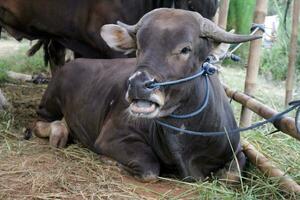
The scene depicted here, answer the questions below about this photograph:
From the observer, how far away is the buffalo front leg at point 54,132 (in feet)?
14.0

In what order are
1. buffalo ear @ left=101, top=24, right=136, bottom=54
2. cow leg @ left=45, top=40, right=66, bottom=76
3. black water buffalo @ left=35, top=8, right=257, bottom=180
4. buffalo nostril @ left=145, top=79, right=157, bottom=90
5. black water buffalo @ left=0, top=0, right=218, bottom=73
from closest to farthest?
buffalo nostril @ left=145, top=79, right=157, bottom=90, black water buffalo @ left=35, top=8, right=257, bottom=180, buffalo ear @ left=101, top=24, right=136, bottom=54, black water buffalo @ left=0, top=0, right=218, bottom=73, cow leg @ left=45, top=40, right=66, bottom=76

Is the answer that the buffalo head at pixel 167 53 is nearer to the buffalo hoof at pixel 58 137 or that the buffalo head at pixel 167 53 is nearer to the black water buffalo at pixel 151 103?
the black water buffalo at pixel 151 103

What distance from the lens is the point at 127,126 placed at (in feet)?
12.0

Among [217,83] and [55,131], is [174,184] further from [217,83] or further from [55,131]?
[55,131]

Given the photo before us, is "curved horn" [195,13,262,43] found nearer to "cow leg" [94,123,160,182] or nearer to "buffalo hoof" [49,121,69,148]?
"cow leg" [94,123,160,182]

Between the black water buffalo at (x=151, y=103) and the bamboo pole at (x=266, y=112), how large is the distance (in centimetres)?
24

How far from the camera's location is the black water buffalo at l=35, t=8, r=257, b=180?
9.53ft

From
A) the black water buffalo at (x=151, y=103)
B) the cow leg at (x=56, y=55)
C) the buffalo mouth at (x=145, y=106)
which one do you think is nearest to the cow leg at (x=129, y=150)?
the black water buffalo at (x=151, y=103)

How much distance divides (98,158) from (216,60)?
1239 mm

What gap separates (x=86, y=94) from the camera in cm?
430

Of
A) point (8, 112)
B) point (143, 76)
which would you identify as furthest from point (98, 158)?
point (8, 112)

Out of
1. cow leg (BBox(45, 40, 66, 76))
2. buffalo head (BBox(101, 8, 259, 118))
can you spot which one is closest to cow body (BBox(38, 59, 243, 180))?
buffalo head (BBox(101, 8, 259, 118))

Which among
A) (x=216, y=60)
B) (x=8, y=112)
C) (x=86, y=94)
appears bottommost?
(x=8, y=112)

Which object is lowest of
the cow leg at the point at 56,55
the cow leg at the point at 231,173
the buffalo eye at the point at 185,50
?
the cow leg at the point at 231,173
